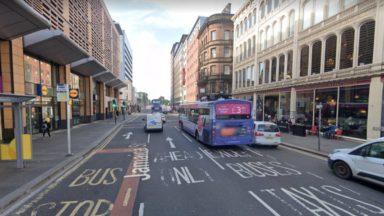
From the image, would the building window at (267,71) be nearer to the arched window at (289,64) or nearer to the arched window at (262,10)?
the arched window at (289,64)

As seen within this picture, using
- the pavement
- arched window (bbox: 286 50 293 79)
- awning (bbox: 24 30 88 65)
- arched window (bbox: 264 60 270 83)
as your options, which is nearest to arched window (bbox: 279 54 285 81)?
arched window (bbox: 286 50 293 79)

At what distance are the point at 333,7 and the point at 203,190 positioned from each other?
18219mm

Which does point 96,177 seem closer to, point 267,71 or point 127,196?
point 127,196

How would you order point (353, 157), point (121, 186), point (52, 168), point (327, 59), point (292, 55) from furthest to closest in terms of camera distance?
1. point (292, 55)
2. point (327, 59)
3. point (52, 168)
4. point (353, 157)
5. point (121, 186)

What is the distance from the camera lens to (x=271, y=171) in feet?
26.0

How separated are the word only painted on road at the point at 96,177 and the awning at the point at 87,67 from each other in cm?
1819

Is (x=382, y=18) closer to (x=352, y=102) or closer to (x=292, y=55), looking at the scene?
(x=352, y=102)

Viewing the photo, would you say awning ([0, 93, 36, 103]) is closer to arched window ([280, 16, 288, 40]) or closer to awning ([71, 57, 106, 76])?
awning ([71, 57, 106, 76])

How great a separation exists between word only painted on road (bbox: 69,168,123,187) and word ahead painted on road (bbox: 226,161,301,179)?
4550 mm

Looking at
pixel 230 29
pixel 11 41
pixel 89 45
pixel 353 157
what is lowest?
pixel 353 157

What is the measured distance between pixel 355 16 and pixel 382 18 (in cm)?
189

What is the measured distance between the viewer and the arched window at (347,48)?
14.7 metres

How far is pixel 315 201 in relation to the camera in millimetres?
5414

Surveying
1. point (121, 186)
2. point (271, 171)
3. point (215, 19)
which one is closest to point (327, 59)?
point (271, 171)
